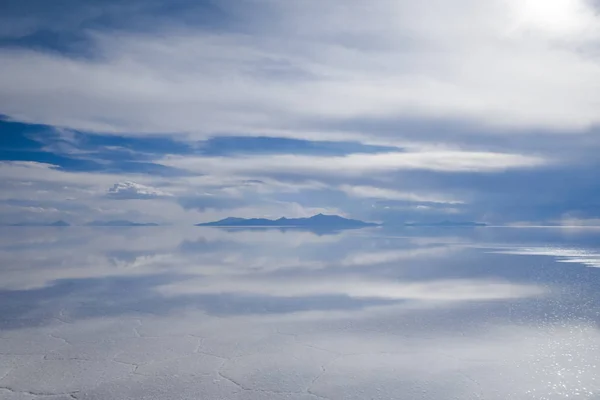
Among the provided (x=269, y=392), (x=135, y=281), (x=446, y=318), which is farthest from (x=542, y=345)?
(x=135, y=281)

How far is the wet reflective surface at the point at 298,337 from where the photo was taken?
384 inches

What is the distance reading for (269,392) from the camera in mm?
9477

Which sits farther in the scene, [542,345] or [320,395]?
[542,345]

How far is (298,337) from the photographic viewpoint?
13.6 m

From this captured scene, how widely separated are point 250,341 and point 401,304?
746cm

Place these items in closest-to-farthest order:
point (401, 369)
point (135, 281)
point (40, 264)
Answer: point (401, 369) < point (135, 281) < point (40, 264)

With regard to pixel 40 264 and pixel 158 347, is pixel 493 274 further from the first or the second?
pixel 40 264

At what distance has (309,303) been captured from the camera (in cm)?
1867

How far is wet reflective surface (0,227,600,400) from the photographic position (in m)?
9.75

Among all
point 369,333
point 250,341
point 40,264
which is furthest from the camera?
point 40,264

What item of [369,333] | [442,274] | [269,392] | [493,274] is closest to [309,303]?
[369,333]

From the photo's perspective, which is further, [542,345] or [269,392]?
[542,345]

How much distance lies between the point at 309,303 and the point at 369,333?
4.95 meters

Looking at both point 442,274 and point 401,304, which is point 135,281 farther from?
point 442,274
